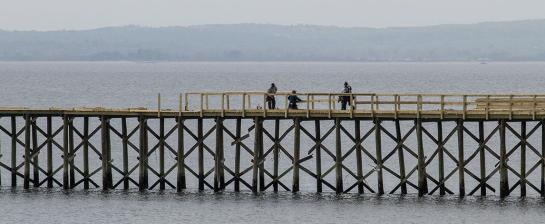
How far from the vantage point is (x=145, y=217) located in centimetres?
5575

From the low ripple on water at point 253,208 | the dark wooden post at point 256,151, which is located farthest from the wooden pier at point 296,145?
the low ripple on water at point 253,208

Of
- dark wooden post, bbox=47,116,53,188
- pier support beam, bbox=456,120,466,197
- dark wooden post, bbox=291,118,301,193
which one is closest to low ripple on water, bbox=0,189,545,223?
pier support beam, bbox=456,120,466,197

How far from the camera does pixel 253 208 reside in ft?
187

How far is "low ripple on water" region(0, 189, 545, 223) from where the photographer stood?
54906 millimetres

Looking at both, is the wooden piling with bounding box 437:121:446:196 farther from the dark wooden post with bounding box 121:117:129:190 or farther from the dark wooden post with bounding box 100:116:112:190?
the dark wooden post with bounding box 100:116:112:190

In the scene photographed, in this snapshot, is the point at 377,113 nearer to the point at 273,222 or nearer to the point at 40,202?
the point at 273,222

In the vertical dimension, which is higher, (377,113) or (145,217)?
(377,113)

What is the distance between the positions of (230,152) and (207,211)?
29445 millimetres

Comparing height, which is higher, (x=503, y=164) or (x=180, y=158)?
(x=180, y=158)

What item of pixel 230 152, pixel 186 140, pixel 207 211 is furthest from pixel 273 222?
pixel 186 140

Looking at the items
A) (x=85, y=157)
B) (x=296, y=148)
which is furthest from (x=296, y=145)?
(x=85, y=157)

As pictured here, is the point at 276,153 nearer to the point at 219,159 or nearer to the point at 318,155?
the point at 318,155

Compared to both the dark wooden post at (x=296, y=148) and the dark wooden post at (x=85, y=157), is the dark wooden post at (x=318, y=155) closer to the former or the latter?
the dark wooden post at (x=296, y=148)

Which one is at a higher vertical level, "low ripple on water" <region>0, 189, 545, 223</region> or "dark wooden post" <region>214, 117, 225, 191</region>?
"dark wooden post" <region>214, 117, 225, 191</region>
